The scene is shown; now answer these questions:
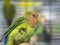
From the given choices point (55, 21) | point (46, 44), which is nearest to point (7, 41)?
point (46, 44)

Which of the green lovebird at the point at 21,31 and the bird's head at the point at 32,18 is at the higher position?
the bird's head at the point at 32,18

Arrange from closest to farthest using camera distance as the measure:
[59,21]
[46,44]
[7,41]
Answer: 1. [7,41]
2. [46,44]
3. [59,21]

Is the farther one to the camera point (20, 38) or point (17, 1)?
point (17, 1)

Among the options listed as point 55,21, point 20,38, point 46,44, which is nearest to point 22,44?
point 20,38

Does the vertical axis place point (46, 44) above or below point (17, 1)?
below

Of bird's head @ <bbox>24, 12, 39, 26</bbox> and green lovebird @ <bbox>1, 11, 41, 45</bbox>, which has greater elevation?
bird's head @ <bbox>24, 12, 39, 26</bbox>

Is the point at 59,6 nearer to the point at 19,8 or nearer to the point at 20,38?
the point at 19,8

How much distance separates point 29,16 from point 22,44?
0.06m

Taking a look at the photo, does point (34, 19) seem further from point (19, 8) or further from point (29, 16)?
point (19, 8)

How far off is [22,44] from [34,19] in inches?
2.1

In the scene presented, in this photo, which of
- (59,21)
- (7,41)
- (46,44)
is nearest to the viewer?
(7,41)

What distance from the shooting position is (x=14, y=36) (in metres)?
0.32

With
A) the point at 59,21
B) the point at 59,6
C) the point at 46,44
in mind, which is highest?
the point at 59,6

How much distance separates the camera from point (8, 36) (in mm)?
321
